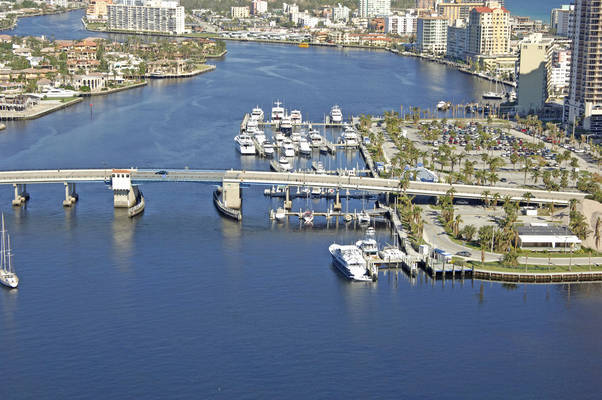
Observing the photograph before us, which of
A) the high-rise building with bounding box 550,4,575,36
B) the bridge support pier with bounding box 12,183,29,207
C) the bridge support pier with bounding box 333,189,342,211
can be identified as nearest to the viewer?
the bridge support pier with bounding box 333,189,342,211

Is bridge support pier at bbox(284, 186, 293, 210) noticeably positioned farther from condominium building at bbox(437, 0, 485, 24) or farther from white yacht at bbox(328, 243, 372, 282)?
condominium building at bbox(437, 0, 485, 24)

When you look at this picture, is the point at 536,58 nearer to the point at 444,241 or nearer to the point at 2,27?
the point at 444,241

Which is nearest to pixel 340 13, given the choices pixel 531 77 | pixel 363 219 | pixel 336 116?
pixel 531 77

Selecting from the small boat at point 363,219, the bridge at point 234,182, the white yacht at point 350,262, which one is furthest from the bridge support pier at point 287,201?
the white yacht at point 350,262

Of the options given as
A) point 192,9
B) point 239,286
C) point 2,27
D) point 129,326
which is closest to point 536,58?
point 239,286

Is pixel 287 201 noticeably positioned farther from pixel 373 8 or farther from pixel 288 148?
pixel 373 8

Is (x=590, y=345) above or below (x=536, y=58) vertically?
below

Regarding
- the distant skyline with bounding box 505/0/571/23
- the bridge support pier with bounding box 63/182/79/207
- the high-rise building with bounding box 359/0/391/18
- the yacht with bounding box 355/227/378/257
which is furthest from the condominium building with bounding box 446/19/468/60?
the distant skyline with bounding box 505/0/571/23
